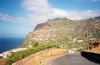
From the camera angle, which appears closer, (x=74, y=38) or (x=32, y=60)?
(x=32, y=60)

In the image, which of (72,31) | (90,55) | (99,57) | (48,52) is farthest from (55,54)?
(72,31)

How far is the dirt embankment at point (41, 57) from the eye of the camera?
901 inches

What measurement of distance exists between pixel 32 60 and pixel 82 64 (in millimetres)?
7296

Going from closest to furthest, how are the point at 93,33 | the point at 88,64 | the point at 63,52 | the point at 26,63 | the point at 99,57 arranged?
1. the point at 88,64
2. the point at 26,63
3. the point at 99,57
4. the point at 63,52
5. the point at 93,33

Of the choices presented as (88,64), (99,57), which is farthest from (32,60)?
(99,57)

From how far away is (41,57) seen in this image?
2591 centimetres

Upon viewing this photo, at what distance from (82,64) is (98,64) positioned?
6.61 feet

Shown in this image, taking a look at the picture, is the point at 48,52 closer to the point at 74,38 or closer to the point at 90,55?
the point at 90,55

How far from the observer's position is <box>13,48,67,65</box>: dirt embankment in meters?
22.9

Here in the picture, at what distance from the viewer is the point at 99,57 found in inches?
965

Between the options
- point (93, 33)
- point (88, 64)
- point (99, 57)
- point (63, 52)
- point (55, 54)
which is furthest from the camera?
point (93, 33)

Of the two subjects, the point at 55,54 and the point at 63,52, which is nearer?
the point at 55,54

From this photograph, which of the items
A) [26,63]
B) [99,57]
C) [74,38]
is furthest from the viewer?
[74,38]

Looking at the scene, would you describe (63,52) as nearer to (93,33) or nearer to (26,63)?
(26,63)
